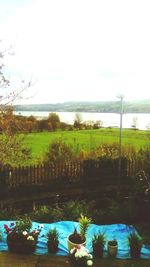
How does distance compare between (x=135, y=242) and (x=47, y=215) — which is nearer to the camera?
(x=135, y=242)

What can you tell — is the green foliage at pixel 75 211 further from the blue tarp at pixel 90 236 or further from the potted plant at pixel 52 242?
Answer: the potted plant at pixel 52 242

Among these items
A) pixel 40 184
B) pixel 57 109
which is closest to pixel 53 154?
pixel 40 184

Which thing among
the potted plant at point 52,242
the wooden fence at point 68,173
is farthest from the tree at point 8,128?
the potted plant at point 52,242

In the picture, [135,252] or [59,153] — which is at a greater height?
[59,153]

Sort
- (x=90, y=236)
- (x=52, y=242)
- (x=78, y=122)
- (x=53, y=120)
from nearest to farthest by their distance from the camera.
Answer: (x=52, y=242) < (x=90, y=236) < (x=53, y=120) < (x=78, y=122)

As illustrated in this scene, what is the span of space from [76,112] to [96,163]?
43.3 feet

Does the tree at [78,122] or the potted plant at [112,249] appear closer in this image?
the potted plant at [112,249]

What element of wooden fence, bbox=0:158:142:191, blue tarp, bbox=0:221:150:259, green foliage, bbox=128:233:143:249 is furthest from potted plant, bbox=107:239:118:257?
wooden fence, bbox=0:158:142:191

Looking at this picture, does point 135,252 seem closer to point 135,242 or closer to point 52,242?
point 135,242

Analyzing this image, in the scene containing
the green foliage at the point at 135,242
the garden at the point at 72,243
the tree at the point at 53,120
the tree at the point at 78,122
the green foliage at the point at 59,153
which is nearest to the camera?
the garden at the point at 72,243

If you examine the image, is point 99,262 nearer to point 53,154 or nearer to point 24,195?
point 24,195

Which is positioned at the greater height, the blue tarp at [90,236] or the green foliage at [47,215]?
the green foliage at [47,215]

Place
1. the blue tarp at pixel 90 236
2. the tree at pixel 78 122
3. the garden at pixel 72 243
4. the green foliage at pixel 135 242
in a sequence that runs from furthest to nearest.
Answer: the tree at pixel 78 122
the blue tarp at pixel 90 236
the green foliage at pixel 135 242
the garden at pixel 72 243

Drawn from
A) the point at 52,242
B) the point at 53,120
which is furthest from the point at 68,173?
the point at 53,120
